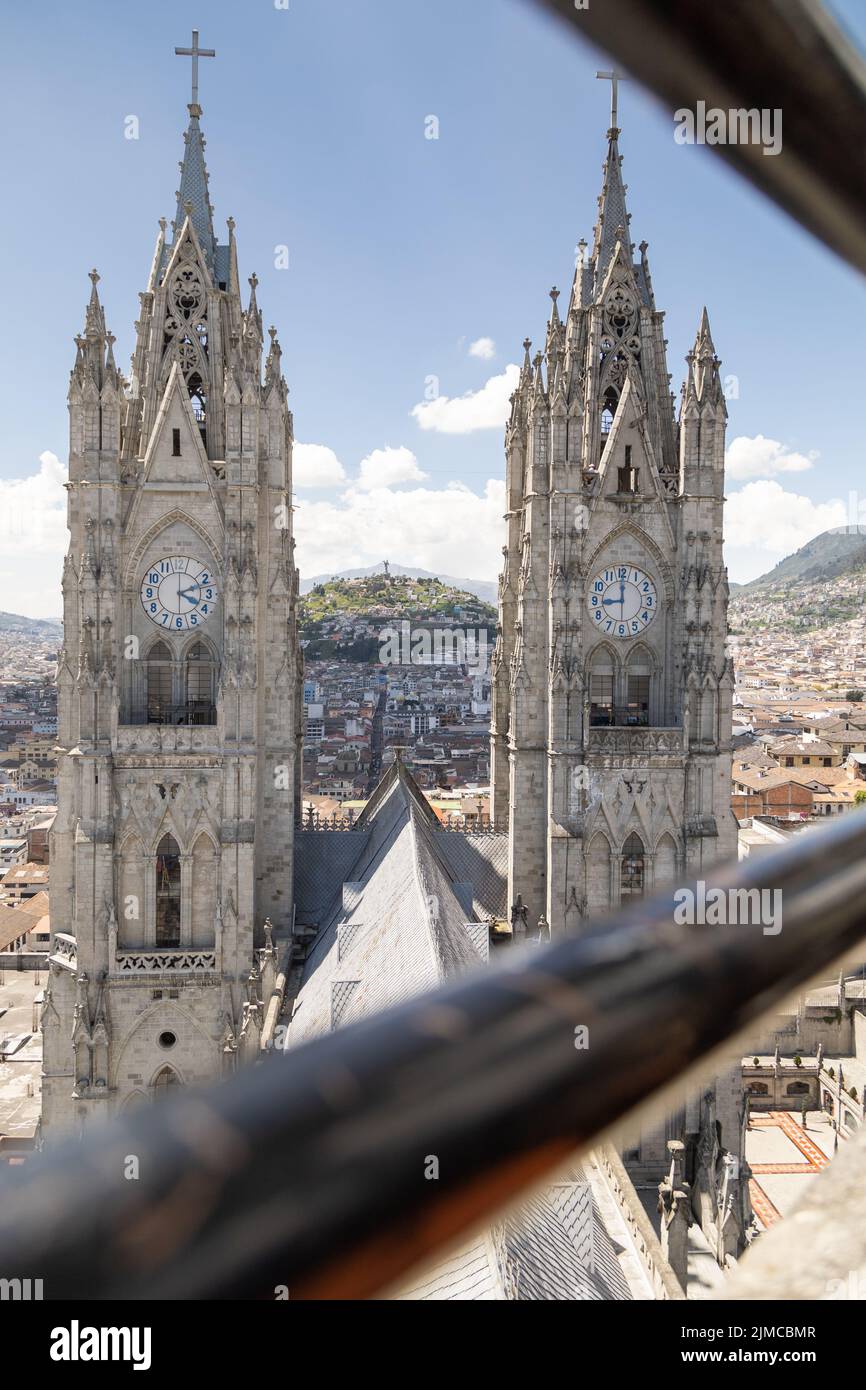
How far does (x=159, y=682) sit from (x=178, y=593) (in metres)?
1.71

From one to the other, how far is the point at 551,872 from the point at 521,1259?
474 inches

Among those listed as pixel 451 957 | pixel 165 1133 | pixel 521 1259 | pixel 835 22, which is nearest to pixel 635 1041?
pixel 165 1133

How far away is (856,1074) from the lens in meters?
29.9

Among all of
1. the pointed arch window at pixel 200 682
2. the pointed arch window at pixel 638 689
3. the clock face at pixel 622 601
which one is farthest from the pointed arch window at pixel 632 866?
the pointed arch window at pixel 200 682

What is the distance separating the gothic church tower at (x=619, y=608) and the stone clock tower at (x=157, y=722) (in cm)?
538

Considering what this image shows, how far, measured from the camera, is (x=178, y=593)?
1927cm

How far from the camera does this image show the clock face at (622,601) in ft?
65.5

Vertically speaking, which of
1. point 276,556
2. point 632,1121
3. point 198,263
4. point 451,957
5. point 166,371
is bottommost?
point 451,957

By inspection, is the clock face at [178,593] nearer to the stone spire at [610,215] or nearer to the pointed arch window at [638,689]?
the pointed arch window at [638,689]

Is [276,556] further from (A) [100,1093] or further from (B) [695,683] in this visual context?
(A) [100,1093]

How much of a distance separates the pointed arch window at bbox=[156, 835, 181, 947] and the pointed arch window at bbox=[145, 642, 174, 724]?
7.38 feet

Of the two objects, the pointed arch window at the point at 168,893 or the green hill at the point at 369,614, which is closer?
the pointed arch window at the point at 168,893

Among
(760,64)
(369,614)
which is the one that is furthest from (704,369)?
(369,614)

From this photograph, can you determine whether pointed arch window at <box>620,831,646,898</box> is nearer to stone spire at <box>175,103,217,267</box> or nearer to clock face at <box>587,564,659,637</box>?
clock face at <box>587,564,659,637</box>
